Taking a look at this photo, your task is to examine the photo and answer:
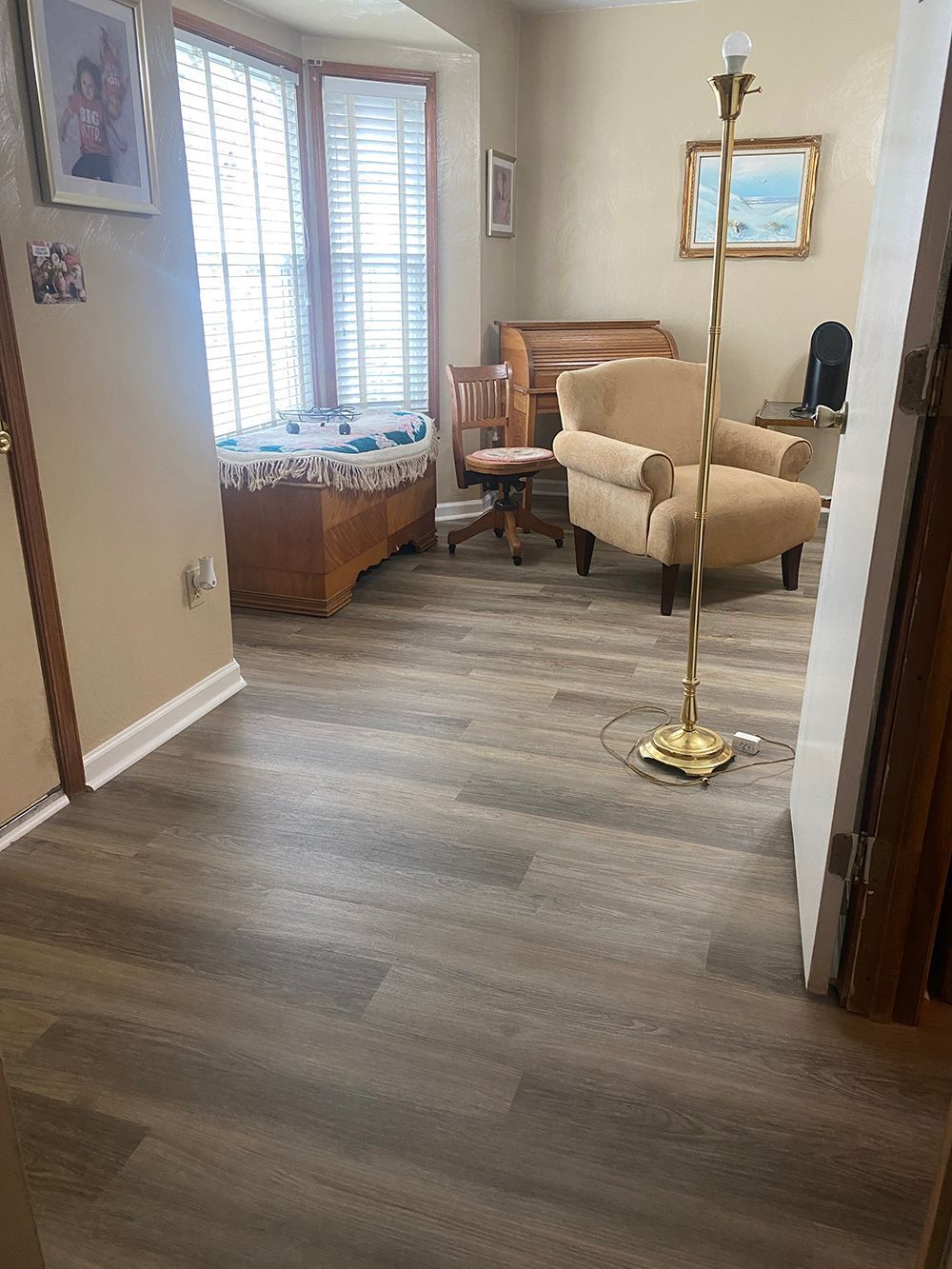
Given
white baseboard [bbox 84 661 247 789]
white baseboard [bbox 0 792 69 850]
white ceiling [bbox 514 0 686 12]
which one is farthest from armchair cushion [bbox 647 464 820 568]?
white ceiling [bbox 514 0 686 12]

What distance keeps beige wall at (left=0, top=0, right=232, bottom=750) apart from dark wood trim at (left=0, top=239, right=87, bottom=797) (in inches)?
1.7

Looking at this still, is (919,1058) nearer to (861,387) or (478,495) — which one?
(861,387)

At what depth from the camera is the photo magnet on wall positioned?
2158 mm

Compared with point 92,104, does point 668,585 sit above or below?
below

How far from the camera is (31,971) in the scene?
182 cm

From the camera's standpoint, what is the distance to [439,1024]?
1687 millimetres

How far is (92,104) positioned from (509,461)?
2.40m

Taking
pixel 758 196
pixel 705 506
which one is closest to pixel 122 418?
pixel 705 506

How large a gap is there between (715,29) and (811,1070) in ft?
16.1

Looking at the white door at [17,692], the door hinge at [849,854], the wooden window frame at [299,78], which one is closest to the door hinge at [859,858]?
the door hinge at [849,854]

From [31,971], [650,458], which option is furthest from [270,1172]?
[650,458]

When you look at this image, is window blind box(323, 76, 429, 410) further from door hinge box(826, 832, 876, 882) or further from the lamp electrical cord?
door hinge box(826, 832, 876, 882)

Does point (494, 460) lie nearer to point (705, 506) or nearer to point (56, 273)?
point (705, 506)

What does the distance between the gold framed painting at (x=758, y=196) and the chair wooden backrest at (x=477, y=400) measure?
131 cm
